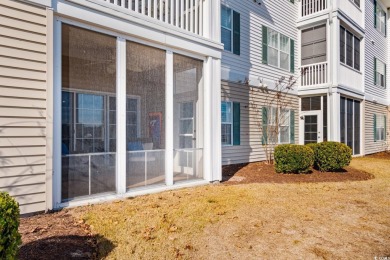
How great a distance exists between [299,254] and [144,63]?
13.6 ft

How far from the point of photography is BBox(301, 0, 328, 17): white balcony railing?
38.6 ft

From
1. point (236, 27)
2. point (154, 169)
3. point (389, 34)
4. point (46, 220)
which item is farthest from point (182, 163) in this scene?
point (389, 34)

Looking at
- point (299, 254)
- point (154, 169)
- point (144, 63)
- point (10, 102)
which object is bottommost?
point (299, 254)

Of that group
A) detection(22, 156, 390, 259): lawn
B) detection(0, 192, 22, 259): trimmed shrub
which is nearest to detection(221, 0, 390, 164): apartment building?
detection(22, 156, 390, 259): lawn

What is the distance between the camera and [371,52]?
1515cm

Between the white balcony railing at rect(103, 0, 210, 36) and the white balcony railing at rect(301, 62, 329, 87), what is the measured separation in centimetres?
767

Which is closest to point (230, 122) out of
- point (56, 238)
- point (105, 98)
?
point (105, 98)

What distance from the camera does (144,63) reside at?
17.1 ft

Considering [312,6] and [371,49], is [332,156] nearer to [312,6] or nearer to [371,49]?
[312,6]

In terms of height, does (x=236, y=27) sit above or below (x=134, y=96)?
above

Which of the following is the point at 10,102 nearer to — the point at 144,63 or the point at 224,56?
the point at 144,63

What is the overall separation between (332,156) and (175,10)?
20.5 ft

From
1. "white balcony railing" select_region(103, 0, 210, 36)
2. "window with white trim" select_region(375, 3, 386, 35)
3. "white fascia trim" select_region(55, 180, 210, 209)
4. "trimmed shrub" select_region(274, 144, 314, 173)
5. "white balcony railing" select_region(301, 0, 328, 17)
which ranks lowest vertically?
"white fascia trim" select_region(55, 180, 210, 209)

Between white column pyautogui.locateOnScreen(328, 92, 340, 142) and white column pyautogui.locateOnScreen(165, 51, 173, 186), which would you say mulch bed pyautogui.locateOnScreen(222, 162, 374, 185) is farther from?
white column pyautogui.locateOnScreen(328, 92, 340, 142)
